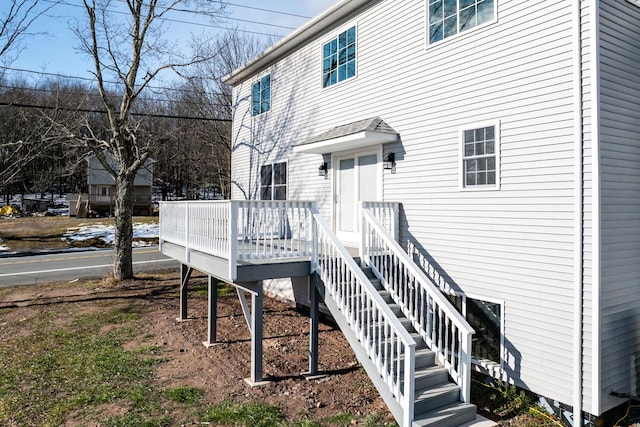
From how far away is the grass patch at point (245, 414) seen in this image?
488cm

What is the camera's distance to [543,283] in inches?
206

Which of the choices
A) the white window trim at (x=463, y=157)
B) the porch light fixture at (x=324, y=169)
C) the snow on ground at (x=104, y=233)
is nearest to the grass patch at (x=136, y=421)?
the white window trim at (x=463, y=157)

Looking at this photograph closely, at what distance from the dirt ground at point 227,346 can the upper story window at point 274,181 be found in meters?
2.87

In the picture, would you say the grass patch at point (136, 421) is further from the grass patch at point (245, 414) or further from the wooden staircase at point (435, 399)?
the wooden staircase at point (435, 399)

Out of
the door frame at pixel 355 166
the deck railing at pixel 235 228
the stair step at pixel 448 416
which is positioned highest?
the door frame at pixel 355 166

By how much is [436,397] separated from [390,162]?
402cm

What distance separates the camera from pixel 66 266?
619 inches

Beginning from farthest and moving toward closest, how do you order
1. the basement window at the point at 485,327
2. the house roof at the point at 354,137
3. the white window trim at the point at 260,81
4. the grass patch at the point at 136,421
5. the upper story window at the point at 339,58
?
the white window trim at the point at 260,81
the upper story window at the point at 339,58
the house roof at the point at 354,137
the basement window at the point at 485,327
the grass patch at the point at 136,421

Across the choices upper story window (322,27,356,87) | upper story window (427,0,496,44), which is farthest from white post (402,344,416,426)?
upper story window (322,27,356,87)

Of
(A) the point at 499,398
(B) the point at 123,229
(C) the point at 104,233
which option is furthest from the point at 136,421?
(C) the point at 104,233

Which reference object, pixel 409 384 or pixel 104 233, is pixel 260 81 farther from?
pixel 104 233

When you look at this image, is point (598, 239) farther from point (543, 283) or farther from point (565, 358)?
point (565, 358)

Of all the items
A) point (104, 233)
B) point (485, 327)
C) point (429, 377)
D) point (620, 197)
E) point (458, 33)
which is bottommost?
point (429, 377)

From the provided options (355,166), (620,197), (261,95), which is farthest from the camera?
(261,95)
